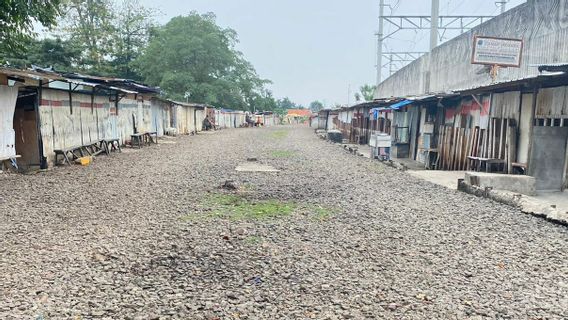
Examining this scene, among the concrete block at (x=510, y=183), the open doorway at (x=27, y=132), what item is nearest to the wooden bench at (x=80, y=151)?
the open doorway at (x=27, y=132)

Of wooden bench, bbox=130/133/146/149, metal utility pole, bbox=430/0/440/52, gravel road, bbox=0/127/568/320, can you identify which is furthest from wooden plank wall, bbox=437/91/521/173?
wooden bench, bbox=130/133/146/149

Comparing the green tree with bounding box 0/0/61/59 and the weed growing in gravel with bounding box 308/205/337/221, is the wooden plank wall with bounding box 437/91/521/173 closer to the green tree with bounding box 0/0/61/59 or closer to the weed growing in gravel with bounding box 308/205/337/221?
the weed growing in gravel with bounding box 308/205/337/221

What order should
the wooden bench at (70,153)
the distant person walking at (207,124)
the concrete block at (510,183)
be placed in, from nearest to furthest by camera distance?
1. the concrete block at (510,183)
2. the wooden bench at (70,153)
3. the distant person walking at (207,124)

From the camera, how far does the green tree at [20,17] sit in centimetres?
1015

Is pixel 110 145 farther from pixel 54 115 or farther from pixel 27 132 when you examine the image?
pixel 27 132

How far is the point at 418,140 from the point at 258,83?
42472 millimetres

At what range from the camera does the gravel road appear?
3.85 meters

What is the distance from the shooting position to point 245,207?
7719 millimetres

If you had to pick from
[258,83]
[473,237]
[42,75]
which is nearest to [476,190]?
[473,237]

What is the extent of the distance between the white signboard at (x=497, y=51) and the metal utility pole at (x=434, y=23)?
20.7 ft

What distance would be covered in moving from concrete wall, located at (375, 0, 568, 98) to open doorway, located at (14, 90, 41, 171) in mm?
15577

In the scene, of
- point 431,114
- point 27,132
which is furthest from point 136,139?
point 431,114

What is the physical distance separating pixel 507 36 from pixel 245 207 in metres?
12.7

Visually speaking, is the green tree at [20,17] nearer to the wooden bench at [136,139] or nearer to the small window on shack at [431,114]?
the wooden bench at [136,139]
